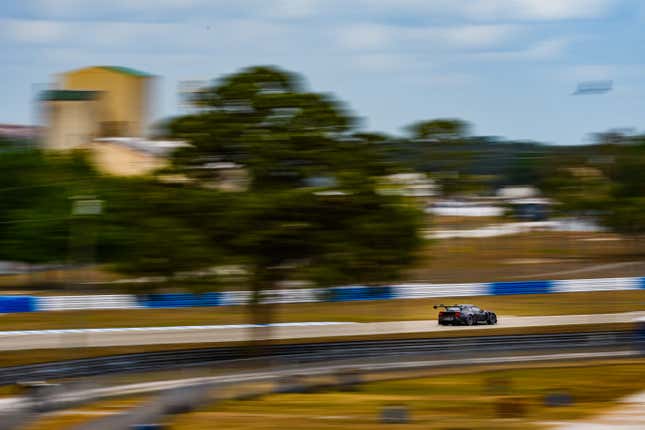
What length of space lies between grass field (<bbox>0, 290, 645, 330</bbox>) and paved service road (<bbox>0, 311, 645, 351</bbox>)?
1078mm

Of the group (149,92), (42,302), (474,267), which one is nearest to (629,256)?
(474,267)

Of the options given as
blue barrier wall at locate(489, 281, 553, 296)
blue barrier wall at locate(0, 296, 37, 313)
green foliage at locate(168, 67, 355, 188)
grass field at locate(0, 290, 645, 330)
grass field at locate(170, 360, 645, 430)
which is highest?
green foliage at locate(168, 67, 355, 188)

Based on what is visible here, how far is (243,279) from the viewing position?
2694 centimetres

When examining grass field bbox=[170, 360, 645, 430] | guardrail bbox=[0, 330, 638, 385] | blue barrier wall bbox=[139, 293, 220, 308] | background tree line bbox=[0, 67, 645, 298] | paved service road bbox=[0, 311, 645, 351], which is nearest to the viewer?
grass field bbox=[170, 360, 645, 430]

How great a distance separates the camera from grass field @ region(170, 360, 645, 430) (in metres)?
15.5

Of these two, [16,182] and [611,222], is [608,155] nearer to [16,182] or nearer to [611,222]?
[611,222]

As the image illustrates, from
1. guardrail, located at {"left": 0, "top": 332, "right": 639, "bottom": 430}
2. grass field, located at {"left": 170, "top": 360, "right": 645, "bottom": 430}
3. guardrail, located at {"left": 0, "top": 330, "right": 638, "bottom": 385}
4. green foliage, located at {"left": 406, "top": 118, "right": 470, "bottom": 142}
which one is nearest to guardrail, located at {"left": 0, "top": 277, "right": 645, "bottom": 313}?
guardrail, located at {"left": 0, "top": 330, "right": 638, "bottom": 385}

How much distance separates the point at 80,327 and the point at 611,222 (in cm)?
3188

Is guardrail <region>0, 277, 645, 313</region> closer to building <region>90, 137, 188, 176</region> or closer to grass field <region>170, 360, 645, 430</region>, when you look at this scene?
grass field <region>170, 360, 645, 430</region>

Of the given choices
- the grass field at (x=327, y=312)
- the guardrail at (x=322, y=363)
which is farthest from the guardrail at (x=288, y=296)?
the guardrail at (x=322, y=363)

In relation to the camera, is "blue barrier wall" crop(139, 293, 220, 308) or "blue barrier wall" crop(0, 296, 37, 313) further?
"blue barrier wall" crop(0, 296, 37, 313)

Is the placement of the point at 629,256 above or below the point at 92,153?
below

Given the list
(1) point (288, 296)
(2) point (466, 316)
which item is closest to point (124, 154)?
(2) point (466, 316)

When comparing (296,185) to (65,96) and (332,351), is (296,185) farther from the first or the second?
(65,96)
